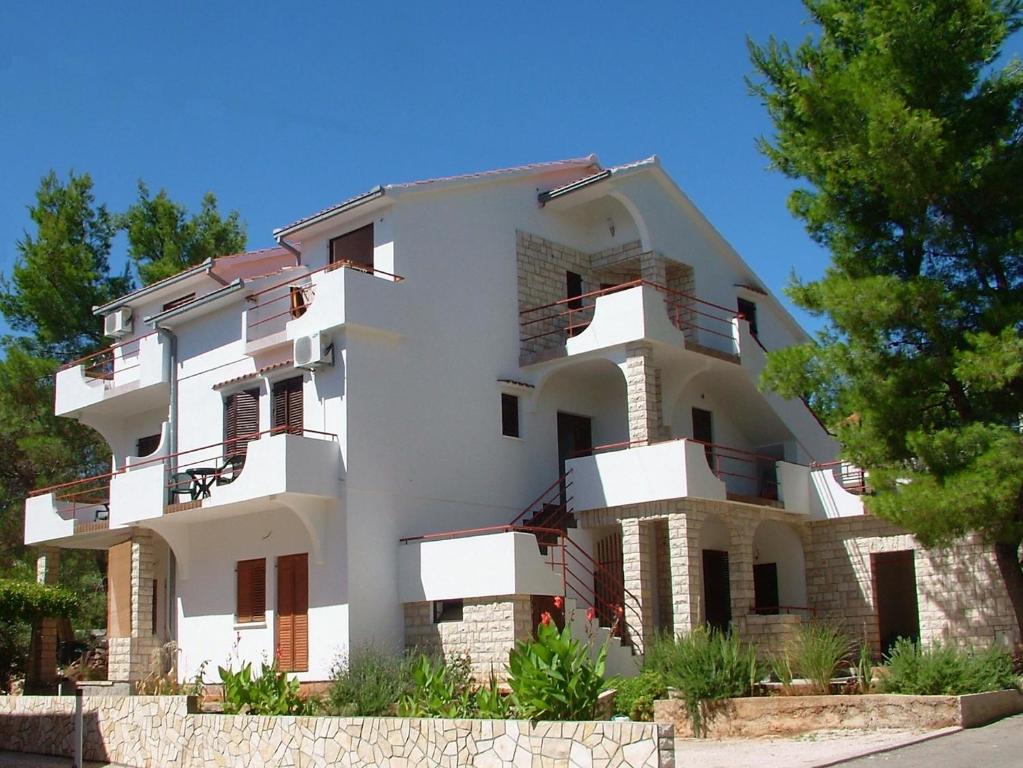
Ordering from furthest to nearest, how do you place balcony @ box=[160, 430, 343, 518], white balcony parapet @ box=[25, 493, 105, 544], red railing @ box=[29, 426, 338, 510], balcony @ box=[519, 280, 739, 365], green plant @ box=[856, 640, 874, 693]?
1. white balcony parapet @ box=[25, 493, 105, 544]
2. balcony @ box=[519, 280, 739, 365]
3. red railing @ box=[29, 426, 338, 510]
4. balcony @ box=[160, 430, 343, 518]
5. green plant @ box=[856, 640, 874, 693]

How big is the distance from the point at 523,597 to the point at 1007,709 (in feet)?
26.0

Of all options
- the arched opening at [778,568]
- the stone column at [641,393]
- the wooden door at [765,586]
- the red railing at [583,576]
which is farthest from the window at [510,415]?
the wooden door at [765,586]

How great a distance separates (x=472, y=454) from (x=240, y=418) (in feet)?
16.3

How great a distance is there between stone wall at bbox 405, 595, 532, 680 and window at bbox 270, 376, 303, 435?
4385mm

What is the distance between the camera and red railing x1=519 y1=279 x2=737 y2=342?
2572 centimetres

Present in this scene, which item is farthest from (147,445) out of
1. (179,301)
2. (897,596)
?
(897,596)

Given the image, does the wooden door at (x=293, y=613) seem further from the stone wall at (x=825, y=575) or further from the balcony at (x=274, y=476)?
the stone wall at (x=825, y=575)

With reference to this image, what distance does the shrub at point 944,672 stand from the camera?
16.9 metres

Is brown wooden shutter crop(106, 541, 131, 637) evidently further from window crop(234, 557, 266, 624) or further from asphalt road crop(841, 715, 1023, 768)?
asphalt road crop(841, 715, 1023, 768)

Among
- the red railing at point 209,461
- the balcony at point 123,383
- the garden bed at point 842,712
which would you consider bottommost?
the garden bed at point 842,712

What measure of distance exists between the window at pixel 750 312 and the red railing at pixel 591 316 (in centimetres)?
131

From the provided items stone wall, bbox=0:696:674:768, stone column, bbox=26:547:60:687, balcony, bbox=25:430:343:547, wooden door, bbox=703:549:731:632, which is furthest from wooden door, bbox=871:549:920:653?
stone column, bbox=26:547:60:687

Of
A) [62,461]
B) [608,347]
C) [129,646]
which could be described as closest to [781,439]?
[608,347]

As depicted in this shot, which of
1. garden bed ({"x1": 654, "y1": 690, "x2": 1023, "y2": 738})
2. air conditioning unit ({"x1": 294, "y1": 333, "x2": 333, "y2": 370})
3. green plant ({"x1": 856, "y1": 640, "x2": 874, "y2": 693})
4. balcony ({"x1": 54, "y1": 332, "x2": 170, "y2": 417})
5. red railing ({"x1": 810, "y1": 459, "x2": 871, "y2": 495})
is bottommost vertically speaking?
garden bed ({"x1": 654, "y1": 690, "x2": 1023, "y2": 738})
